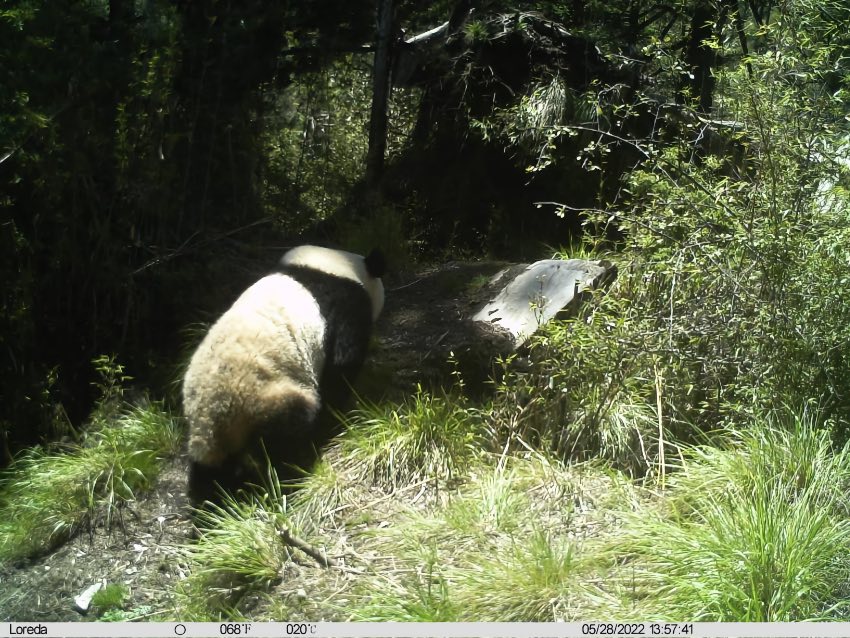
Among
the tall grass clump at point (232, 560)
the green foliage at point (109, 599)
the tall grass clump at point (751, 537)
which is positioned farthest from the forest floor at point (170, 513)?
the tall grass clump at point (751, 537)

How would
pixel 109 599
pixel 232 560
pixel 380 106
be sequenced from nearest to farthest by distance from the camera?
pixel 232 560 < pixel 109 599 < pixel 380 106

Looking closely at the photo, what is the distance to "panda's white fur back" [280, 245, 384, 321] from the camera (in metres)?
5.52

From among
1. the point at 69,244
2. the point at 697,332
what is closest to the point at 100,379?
the point at 69,244

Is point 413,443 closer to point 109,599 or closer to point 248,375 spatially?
point 248,375

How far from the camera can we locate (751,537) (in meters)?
3.42

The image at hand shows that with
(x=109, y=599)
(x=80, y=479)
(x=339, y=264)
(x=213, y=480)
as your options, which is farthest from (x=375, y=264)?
(x=109, y=599)

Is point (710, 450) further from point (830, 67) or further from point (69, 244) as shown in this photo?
point (69, 244)

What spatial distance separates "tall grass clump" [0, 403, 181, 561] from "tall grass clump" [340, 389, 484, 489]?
3.95ft

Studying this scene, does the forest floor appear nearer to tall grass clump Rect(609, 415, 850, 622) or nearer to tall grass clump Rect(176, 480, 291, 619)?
tall grass clump Rect(176, 480, 291, 619)

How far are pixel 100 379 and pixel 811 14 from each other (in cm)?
505

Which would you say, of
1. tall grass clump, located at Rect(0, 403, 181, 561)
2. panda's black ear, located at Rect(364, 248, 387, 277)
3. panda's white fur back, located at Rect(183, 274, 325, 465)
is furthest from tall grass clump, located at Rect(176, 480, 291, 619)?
panda's black ear, located at Rect(364, 248, 387, 277)

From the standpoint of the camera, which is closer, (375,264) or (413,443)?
(413,443)

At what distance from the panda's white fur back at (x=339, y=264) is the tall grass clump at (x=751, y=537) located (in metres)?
2.41

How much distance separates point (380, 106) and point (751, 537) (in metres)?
6.25
